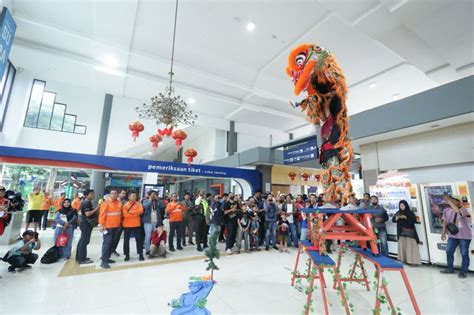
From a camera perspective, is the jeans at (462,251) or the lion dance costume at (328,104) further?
the jeans at (462,251)

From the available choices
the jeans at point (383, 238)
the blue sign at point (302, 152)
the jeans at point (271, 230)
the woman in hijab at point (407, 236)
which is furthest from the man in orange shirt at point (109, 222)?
the woman in hijab at point (407, 236)

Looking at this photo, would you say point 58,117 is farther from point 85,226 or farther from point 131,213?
point 131,213

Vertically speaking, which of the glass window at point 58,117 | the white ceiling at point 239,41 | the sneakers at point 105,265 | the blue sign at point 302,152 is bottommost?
the sneakers at point 105,265

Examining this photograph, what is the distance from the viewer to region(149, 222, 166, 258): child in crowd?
4652 mm

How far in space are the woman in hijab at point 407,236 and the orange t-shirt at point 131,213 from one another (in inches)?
208

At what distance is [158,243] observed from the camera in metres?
4.73

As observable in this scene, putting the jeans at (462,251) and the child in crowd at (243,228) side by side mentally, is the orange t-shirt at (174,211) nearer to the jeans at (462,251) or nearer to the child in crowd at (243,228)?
the child in crowd at (243,228)

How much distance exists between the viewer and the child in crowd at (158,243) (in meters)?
4.65

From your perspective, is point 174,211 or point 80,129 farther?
point 80,129

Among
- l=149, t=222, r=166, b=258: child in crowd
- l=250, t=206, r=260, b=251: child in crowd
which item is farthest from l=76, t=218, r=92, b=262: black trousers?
l=250, t=206, r=260, b=251: child in crowd

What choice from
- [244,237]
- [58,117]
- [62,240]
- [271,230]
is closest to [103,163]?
[62,240]

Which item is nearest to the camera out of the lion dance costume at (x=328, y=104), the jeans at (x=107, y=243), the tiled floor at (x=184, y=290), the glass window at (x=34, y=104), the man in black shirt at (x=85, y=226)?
the lion dance costume at (x=328, y=104)

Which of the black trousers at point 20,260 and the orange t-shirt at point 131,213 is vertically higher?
the orange t-shirt at point 131,213

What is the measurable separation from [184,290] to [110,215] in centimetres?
215
